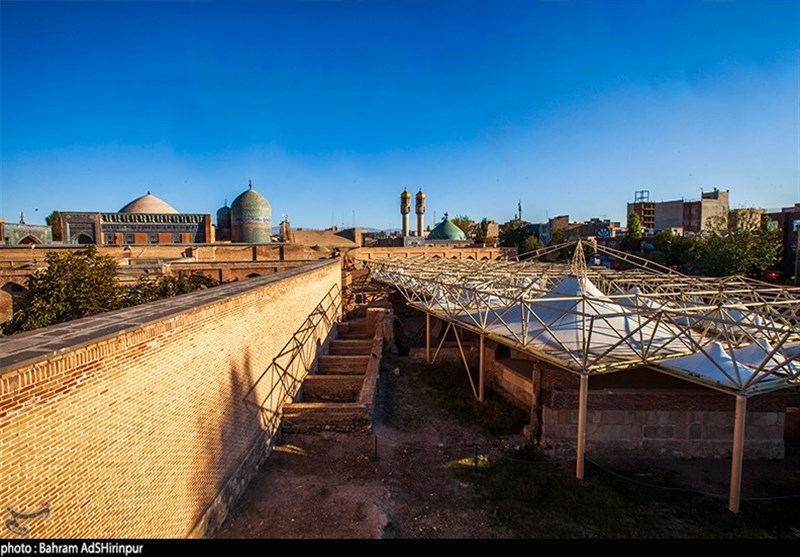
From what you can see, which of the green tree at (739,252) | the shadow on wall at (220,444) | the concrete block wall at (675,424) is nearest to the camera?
the shadow on wall at (220,444)

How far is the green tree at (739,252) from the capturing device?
1081 inches

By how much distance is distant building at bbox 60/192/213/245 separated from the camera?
108 ft

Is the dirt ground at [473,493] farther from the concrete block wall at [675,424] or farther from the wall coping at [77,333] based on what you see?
the wall coping at [77,333]

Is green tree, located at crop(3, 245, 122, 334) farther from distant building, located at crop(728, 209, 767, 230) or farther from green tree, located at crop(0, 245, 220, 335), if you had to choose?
distant building, located at crop(728, 209, 767, 230)

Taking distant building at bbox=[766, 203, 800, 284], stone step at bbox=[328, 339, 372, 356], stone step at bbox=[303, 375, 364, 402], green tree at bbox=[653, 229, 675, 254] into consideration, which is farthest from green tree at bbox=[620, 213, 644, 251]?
stone step at bbox=[303, 375, 364, 402]

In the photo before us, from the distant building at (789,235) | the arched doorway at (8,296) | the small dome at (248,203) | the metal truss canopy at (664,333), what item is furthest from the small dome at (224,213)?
the distant building at (789,235)

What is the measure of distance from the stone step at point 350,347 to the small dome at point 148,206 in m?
28.4

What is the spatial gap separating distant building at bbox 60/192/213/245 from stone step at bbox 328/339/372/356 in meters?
22.8

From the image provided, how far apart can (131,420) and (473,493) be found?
5.79 meters

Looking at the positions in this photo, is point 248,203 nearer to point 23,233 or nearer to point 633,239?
point 23,233

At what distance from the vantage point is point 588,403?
938 centimetres

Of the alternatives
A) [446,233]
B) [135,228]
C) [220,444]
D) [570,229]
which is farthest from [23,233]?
[570,229]

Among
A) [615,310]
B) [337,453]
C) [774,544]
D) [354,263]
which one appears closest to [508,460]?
[337,453]

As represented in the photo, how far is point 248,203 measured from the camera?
35.7 m
